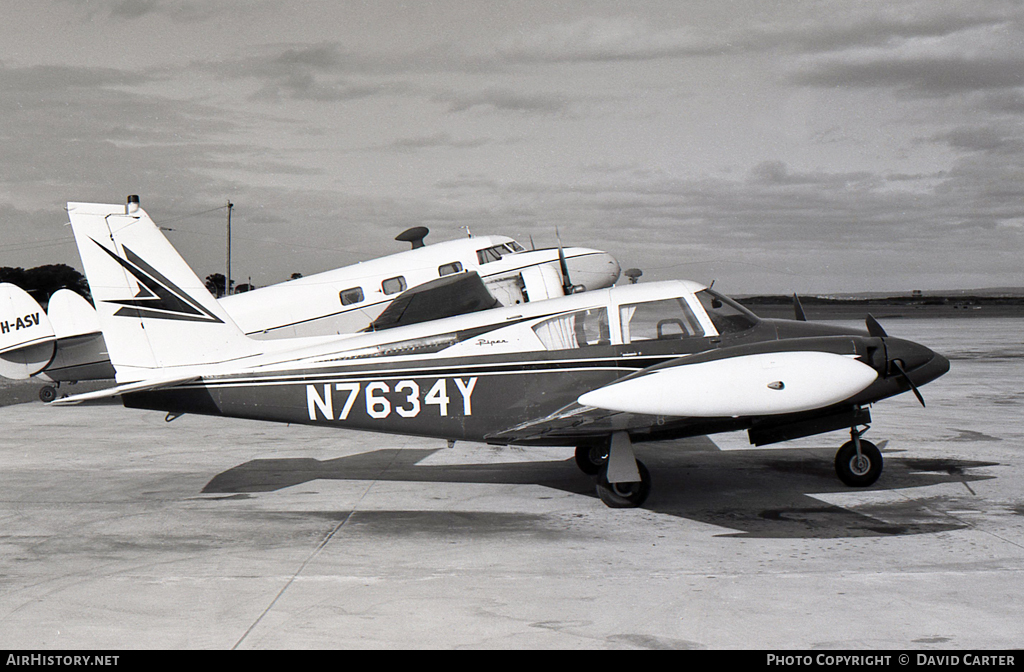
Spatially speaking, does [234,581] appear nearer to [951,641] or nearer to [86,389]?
[951,641]

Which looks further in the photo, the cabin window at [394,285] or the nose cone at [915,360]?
the cabin window at [394,285]

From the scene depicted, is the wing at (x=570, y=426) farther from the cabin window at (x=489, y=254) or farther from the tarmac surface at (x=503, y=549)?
the cabin window at (x=489, y=254)

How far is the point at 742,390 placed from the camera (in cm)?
829

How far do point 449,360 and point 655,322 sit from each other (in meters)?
2.49

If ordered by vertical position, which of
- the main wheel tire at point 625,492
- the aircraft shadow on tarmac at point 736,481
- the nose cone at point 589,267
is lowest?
the aircraft shadow on tarmac at point 736,481

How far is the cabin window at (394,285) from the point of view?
16.2 meters

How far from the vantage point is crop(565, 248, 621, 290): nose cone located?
17.6m

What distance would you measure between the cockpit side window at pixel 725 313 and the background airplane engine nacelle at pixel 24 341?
17159mm

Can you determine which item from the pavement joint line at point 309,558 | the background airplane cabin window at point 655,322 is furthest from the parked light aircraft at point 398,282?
the pavement joint line at point 309,558

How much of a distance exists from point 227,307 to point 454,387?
7.58 m

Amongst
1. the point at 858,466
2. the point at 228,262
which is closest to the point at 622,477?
the point at 858,466

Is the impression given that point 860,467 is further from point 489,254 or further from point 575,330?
point 489,254

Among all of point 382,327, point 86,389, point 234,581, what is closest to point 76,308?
point 86,389

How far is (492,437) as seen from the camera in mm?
9805
